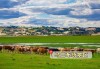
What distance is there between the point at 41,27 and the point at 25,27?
1.02ft

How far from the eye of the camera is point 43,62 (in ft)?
22.6

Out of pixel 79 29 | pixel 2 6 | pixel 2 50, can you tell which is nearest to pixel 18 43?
pixel 2 50

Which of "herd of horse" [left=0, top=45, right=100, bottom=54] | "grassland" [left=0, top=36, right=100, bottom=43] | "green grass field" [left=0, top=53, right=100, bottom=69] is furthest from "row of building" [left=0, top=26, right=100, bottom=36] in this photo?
"green grass field" [left=0, top=53, right=100, bottom=69]

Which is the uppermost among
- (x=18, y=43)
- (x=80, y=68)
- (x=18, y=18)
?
(x=18, y=18)

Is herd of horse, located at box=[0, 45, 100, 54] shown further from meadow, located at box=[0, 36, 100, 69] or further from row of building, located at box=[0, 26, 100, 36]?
row of building, located at box=[0, 26, 100, 36]

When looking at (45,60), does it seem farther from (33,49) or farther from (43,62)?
(33,49)

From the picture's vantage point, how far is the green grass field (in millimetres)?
6797

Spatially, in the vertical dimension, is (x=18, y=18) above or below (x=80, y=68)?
above

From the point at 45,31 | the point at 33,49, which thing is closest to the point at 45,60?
the point at 33,49

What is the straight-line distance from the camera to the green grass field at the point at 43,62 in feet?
22.3

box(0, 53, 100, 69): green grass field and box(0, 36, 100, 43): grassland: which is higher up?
box(0, 36, 100, 43): grassland

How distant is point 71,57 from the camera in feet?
22.6

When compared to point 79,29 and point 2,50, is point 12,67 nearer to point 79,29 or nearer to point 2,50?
point 2,50

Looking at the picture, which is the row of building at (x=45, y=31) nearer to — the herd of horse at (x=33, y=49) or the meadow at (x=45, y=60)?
the meadow at (x=45, y=60)
